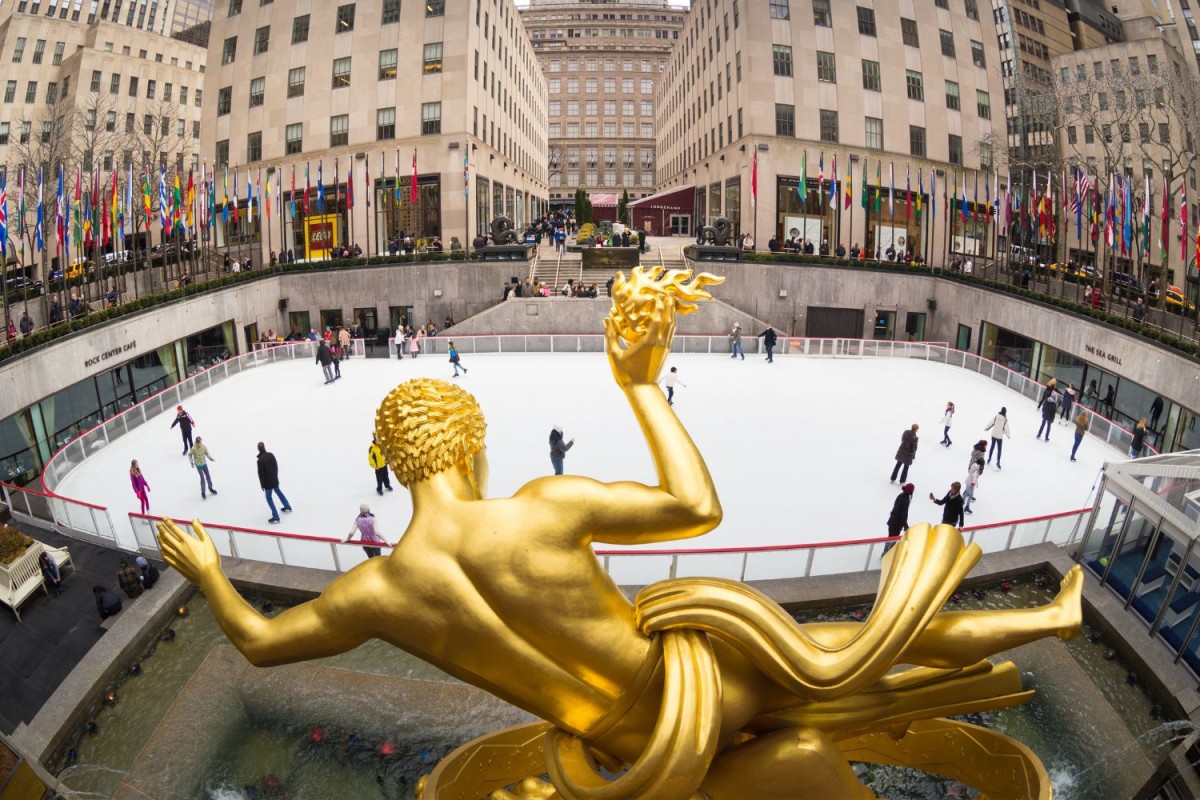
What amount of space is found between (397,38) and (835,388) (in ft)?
91.5

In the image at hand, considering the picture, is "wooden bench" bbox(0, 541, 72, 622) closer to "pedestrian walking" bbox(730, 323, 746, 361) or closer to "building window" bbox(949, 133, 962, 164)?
"pedestrian walking" bbox(730, 323, 746, 361)

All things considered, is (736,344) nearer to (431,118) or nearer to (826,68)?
(826,68)

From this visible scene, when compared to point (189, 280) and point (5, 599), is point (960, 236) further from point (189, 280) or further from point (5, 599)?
point (5, 599)

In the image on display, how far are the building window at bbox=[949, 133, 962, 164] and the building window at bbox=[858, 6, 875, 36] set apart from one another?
677 cm

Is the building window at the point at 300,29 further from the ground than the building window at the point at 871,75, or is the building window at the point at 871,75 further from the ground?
the building window at the point at 300,29

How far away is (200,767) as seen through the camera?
6.51 metres

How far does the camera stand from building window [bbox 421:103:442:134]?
114ft

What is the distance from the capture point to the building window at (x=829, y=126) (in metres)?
35.5

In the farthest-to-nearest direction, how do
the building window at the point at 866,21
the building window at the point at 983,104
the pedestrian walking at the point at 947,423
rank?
the building window at the point at 983,104
the building window at the point at 866,21
the pedestrian walking at the point at 947,423

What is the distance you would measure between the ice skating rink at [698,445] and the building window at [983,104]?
23.7 meters

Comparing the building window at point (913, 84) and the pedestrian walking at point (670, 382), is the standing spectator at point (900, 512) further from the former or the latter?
the building window at point (913, 84)

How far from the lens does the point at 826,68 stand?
35562mm

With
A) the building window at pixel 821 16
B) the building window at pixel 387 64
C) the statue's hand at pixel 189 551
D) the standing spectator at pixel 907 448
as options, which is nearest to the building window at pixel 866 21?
the building window at pixel 821 16

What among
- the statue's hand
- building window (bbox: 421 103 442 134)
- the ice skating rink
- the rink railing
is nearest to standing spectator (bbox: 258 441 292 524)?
the ice skating rink
